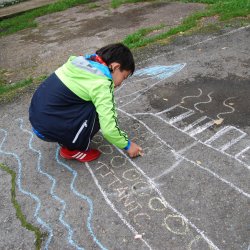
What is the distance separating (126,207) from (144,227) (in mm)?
270

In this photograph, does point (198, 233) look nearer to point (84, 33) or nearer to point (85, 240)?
point (85, 240)

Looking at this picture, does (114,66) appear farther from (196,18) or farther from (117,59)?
(196,18)

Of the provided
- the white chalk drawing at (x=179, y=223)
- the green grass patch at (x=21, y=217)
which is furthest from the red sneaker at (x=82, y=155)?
the white chalk drawing at (x=179, y=223)

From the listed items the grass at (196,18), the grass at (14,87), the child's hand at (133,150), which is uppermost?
the child's hand at (133,150)

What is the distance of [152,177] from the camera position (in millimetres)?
3328

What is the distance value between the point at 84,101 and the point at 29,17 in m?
8.53

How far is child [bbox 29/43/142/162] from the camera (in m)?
3.16

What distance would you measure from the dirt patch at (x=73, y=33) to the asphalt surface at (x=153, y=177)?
2467 mm

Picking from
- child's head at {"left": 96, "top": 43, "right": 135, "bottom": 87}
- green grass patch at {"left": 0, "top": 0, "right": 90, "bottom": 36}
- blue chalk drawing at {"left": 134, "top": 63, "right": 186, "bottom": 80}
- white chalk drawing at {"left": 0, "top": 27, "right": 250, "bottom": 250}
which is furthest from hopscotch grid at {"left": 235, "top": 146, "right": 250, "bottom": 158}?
green grass patch at {"left": 0, "top": 0, "right": 90, "bottom": 36}

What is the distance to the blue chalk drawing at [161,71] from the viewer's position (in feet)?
17.1

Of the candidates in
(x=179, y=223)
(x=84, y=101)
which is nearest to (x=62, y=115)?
(x=84, y=101)

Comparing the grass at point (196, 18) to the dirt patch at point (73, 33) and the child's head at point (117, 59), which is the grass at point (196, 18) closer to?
the dirt patch at point (73, 33)

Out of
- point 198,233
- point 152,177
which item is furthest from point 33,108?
point 198,233

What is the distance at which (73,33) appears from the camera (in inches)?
346
